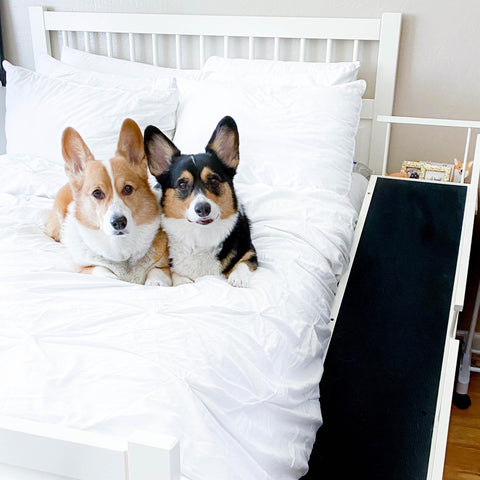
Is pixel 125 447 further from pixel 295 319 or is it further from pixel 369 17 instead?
pixel 369 17

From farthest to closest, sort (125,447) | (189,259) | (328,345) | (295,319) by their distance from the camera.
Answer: (328,345) < (189,259) < (295,319) < (125,447)

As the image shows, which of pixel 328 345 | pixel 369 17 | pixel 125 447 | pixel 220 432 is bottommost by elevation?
pixel 328 345

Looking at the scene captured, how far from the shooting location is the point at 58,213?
143 centimetres

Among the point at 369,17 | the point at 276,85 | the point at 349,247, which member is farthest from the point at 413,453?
the point at 369,17

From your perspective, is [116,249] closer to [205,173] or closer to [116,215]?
[116,215]

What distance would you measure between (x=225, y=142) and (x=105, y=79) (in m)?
1.05

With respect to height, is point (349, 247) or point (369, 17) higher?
point (369, 17)

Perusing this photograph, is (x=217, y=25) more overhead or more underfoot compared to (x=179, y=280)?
more overhead

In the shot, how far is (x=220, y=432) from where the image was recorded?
2.76 feet

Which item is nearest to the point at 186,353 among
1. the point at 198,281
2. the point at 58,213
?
the point at 198,281

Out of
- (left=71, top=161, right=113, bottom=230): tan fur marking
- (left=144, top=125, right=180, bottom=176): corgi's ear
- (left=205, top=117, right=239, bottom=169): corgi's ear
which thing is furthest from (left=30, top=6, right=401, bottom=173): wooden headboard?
(left=71, top=161, right=113, bottom=230): tan fur marking

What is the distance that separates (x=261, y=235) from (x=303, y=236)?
0.11 metres

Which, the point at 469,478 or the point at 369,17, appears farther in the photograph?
the point at 369,17

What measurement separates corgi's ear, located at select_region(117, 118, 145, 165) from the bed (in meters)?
0.27
